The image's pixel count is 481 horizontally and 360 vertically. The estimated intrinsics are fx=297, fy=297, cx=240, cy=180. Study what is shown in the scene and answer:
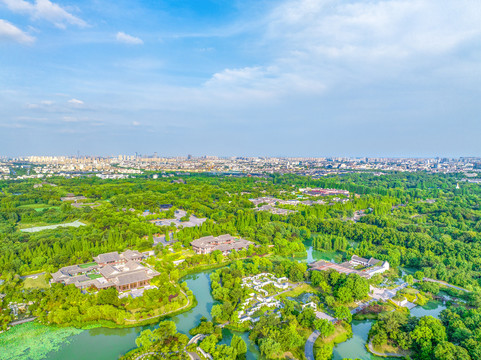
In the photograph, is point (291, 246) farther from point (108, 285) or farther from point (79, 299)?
point (79, 299)

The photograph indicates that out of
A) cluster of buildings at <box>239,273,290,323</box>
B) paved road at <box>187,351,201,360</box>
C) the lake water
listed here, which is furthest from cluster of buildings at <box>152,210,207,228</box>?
paved road at <box>187,351,201,360</box>

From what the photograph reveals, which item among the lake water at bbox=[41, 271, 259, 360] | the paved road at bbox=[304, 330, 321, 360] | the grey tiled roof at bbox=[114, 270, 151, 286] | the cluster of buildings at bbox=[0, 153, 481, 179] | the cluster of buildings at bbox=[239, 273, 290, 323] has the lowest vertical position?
the lake water at bbox=[41, 271, 259, 360]

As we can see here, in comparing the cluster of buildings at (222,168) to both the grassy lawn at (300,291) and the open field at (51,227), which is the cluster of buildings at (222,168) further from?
the grassy lawn at (300,291)

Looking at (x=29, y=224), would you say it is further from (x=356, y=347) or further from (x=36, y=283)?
(x=356, y=347)

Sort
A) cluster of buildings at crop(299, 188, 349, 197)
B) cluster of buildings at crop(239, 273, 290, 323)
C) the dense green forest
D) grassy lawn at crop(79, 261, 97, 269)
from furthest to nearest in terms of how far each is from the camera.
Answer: cluster of buildings at crop(299, 188, 349, 197), grassy lawn at crop(79, 261, 97, 269), cluster of buildings at crop(239, 273, 290, 323), the dense green forest

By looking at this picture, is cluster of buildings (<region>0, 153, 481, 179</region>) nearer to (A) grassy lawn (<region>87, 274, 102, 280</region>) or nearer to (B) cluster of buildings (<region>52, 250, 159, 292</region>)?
(B) cluster of buildings (<region>52, 250, 159, 292</region>)

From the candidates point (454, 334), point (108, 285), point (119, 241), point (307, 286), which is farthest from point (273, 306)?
point (119, 241)
